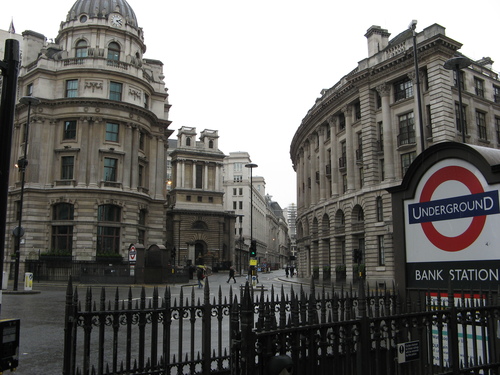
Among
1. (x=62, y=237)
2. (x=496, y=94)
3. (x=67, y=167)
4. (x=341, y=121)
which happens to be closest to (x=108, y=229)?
(x=62, y=237)

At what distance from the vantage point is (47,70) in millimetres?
44812

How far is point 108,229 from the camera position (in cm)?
4428

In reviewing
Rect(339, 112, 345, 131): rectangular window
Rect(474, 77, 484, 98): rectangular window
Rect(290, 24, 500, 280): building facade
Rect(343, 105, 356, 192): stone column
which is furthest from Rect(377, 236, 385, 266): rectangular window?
Rect(474, 77, 484, 98): rectangular window

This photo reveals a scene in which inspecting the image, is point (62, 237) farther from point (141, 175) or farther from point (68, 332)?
point (68, 332)

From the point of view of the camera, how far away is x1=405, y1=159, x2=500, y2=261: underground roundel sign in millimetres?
5879

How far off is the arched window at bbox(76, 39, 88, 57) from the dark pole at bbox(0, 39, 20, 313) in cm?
4755

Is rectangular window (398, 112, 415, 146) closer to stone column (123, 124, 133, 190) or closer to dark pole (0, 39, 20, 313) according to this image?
stone column (123, 124, 133, 190)

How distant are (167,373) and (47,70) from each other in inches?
1758

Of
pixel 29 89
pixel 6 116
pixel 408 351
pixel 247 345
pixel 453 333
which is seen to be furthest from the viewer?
pixel 29 89

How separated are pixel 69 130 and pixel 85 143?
8.01 feet

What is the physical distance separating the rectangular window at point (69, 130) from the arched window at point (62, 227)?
661cm

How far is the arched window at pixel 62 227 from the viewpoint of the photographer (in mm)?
43188

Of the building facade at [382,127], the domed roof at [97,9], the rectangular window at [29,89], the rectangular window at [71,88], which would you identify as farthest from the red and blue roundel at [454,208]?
the domed roof at [97,9]

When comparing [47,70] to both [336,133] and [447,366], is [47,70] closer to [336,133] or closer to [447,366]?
[336,133]
